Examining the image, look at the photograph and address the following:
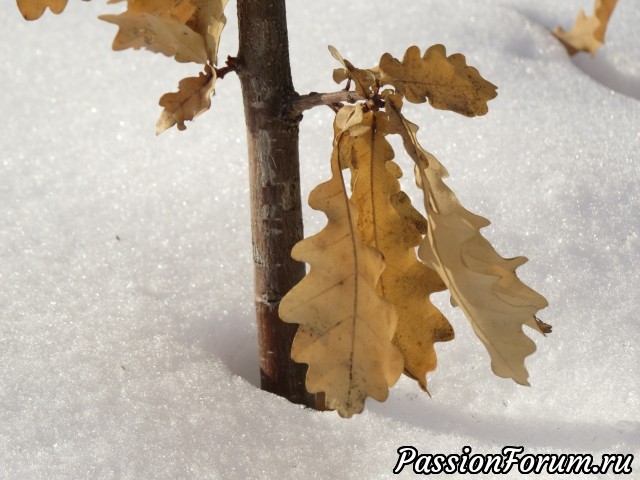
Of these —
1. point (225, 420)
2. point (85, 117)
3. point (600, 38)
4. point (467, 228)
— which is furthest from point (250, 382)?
point (600, 38)

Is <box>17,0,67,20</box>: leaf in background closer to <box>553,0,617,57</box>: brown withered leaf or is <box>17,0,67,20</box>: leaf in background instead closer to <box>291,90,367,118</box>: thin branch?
<box>291,90,367,118</box>: thin branch

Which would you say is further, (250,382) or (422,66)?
(250,382)

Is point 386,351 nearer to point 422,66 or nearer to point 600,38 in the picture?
point 422,66

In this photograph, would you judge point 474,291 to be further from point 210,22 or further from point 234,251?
point 234,251

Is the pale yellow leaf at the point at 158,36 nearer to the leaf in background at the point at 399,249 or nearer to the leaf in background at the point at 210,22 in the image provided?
the leaf in background at the point at 210,22

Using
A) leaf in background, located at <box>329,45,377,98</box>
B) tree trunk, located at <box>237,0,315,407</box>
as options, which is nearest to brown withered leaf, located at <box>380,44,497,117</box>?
leaf in background, located at <box>329,45,377,98</box>

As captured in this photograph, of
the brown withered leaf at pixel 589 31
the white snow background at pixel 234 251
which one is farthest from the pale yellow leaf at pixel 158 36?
the brown withered leaf at pixel 589 31
